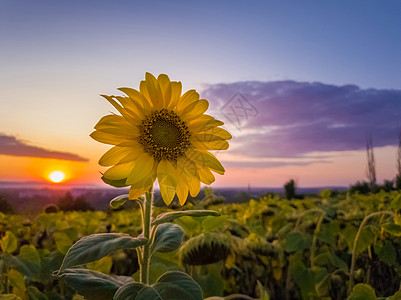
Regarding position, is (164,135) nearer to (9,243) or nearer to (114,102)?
(114,102)

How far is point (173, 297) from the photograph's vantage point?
38.9 inches

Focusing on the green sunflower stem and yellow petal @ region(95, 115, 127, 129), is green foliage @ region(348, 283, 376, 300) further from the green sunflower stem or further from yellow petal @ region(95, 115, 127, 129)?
yellow petal @ region(95, 115, 127, 129)

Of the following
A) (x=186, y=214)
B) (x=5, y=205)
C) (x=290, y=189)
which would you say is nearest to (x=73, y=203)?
(x=5, y=205)

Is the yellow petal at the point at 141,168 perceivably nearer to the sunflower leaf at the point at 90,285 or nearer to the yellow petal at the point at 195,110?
the yellow petal at the point at 195,110

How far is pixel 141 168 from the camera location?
1046 millimetres

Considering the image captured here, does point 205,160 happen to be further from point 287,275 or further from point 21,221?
point 21,221

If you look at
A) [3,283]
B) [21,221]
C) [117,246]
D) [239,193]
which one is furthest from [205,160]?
[239,193]

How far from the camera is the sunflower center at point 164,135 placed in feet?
3.62

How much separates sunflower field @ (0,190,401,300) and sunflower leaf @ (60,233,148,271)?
653 millimetres

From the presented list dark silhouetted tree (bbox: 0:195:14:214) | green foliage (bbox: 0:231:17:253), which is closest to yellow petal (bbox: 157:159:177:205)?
green foliage (bbox: 0:231:17:253)

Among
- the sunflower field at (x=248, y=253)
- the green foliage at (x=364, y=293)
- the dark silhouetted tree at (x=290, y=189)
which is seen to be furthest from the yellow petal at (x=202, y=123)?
the dark silhouetted tree at (x=290, y=189)

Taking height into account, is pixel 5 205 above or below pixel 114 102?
below

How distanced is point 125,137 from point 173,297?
0.42 meters

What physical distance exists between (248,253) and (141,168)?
4.30ft
